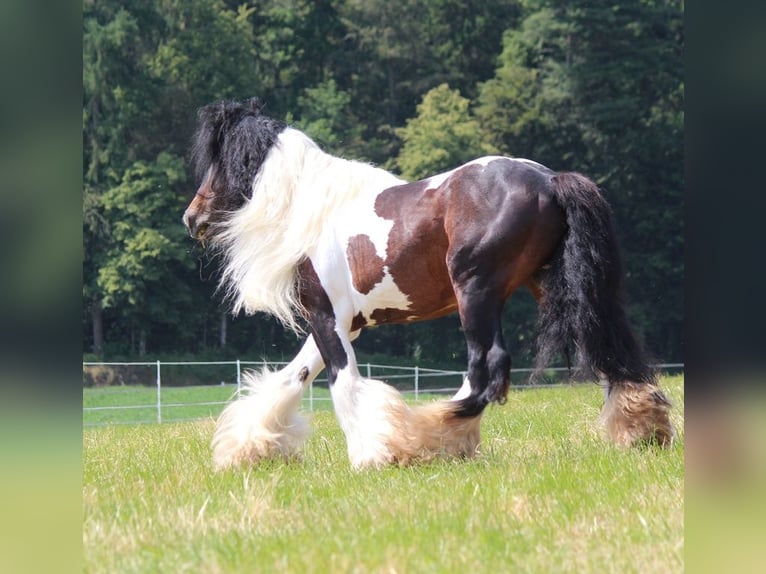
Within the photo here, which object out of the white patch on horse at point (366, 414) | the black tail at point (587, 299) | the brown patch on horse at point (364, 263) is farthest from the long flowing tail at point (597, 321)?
the brown patch on horse at point (364, 263)

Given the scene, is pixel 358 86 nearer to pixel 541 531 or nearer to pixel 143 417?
pixel 143 417

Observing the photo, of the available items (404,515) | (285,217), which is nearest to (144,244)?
(285,217)

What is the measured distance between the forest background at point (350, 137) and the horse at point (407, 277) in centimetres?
2520

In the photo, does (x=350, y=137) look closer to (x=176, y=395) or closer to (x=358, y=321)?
(x=176, y=395)

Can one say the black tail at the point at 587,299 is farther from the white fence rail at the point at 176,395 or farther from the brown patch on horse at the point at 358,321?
the white fence rail at the point at 176,395

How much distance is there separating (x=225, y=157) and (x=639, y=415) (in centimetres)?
325

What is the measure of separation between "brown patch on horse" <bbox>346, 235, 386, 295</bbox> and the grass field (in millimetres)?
1129

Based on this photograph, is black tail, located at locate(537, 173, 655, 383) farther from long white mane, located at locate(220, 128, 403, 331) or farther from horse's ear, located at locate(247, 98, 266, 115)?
horse's ear, located at locate(247, 98, 266, 115)

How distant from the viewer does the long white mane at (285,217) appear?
20.4 feet

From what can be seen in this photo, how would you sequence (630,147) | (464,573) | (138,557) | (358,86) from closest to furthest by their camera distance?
(464,573) < (138,557) < (630,147) < (358,86)

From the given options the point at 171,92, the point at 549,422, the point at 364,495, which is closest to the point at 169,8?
the point at 171,92

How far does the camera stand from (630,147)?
34.2 metres

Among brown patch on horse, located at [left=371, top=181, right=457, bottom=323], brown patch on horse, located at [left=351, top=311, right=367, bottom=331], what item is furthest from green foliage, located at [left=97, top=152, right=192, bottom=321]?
brown patch on horse, located at [left=371, top=181, right=457, bottom=323]
